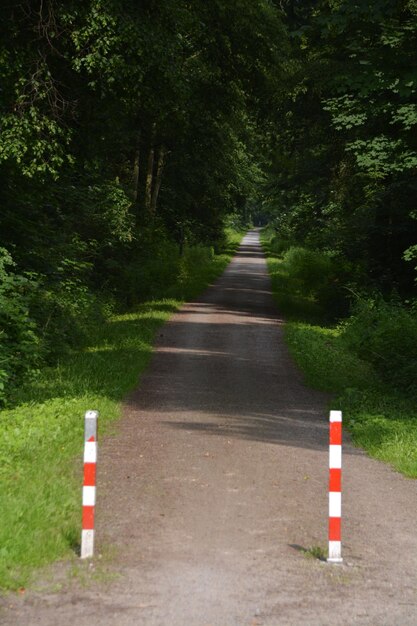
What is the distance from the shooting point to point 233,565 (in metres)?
6.18

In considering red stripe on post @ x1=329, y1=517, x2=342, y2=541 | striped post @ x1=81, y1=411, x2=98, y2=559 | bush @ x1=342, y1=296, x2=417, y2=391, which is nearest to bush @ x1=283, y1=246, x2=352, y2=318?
bush @ x1=342, y1=296, x2=417, y2=391

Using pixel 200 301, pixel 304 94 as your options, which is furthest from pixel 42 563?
pixel 200 301

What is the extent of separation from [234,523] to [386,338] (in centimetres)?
1144

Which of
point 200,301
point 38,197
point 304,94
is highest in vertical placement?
point 304,94

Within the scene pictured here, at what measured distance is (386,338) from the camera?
59.2 feet

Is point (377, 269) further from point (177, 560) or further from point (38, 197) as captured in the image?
→ point (177, 560)

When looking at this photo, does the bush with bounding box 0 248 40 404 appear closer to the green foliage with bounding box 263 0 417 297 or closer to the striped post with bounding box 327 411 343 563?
the green foliage with bounding box 263 0 417 297

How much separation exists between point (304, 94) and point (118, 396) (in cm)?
1666

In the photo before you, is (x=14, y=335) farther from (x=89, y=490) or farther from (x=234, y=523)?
(x=89, y=490)

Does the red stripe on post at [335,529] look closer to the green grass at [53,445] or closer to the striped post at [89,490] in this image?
the striped post at [89,490]

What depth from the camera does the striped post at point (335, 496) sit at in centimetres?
Result: 635

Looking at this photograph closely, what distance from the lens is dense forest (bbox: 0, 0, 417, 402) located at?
1383 centimetres

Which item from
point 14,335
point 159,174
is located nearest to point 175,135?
point 159,174

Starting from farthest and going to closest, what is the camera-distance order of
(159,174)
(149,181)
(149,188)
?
1. (159,174)
2. (149,188)
3. (149,181)
